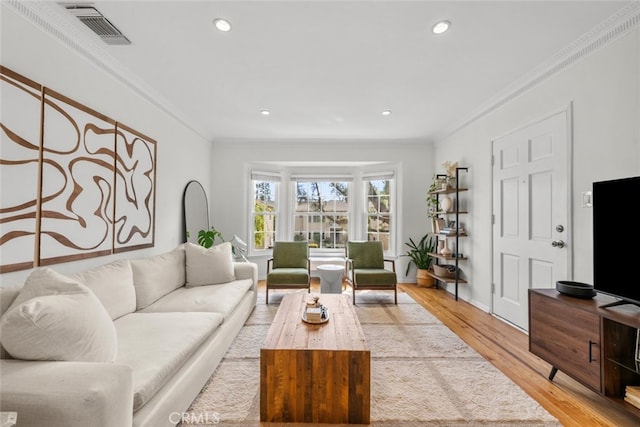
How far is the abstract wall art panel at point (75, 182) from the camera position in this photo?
1993mm

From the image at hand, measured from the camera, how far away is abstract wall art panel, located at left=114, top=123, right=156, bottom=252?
2.71 meters

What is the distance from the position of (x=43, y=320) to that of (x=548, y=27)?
3.55 metres

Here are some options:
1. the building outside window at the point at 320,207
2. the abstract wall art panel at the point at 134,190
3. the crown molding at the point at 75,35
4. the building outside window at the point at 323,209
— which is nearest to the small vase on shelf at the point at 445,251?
the building outside window at the point at 323,209

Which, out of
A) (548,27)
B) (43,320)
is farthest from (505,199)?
(43,320)

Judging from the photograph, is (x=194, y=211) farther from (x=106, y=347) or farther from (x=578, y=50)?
(x=578, y=50)

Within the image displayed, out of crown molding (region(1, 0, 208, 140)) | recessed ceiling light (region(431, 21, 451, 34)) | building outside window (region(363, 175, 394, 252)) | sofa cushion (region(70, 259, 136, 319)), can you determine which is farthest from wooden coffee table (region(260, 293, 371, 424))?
building outside window (region(363, 175, 394, 252))

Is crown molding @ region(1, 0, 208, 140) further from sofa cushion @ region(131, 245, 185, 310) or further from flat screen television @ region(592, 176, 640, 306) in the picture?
flat screen television @ region(592, 176, 640, 306)

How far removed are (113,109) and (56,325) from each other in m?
2.17

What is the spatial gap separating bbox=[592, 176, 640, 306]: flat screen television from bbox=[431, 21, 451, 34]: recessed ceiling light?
1513 millimetres

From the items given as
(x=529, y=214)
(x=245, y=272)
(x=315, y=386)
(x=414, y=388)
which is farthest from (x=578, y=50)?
(x=245, y=272)

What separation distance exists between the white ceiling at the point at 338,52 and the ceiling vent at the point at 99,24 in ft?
0.18

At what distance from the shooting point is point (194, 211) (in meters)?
4.36

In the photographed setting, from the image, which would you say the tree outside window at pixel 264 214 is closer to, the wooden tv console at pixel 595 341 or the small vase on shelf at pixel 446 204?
the small vase on shelf at pixel 446 204

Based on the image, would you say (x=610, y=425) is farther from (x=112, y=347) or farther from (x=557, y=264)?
(x=112, y=347)
